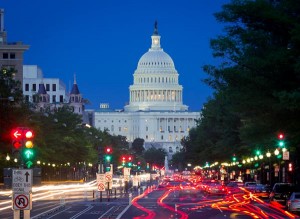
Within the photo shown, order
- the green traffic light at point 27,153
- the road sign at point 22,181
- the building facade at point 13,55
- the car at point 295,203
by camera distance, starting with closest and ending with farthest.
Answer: the road sign at point 22,181 → the green traffic light at point 27,153 → the car at point 295,203 → the building facade at point 13,55

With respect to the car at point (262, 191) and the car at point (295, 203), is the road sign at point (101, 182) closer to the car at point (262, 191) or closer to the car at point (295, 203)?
the car at point (262, 191)

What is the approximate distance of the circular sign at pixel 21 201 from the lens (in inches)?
1308

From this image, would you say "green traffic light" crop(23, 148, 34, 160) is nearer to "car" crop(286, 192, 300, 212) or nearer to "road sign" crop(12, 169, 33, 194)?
"road sign" crop(12, 169, 33, 194)

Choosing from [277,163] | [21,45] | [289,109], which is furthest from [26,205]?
[21,45]

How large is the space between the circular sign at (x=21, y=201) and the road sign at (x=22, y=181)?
0.16m

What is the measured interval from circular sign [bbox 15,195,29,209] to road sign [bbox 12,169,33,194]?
16 centimetres

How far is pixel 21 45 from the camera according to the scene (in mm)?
153750

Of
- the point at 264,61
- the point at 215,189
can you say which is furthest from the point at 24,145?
the point at 215,189

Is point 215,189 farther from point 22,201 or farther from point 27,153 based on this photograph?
point 22,201

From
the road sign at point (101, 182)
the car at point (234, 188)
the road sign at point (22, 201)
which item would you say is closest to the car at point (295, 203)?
the road sign at point (101, 182)

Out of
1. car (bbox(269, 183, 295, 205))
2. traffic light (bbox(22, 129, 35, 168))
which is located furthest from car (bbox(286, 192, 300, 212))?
traffic light (bbox(22, 129, 35, 168))

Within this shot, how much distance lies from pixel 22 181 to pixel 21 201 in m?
0.64

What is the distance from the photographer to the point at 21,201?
33.2m

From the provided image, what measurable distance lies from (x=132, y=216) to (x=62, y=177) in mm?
107049
